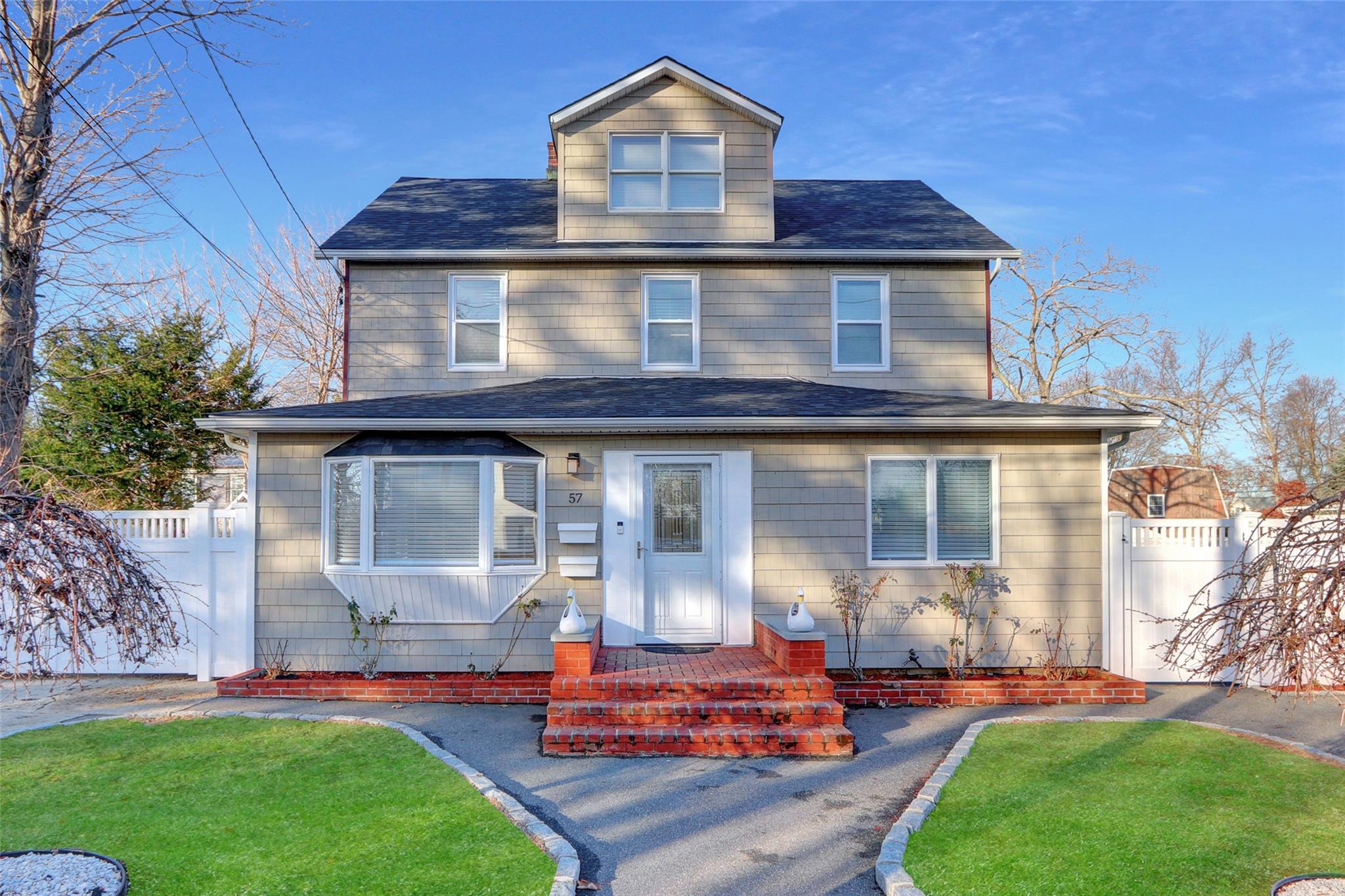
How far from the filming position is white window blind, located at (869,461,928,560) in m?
9.34

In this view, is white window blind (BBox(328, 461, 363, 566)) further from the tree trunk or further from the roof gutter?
the tree trunk

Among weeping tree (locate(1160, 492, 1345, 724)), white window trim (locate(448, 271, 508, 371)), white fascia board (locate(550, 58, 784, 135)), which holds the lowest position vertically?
weeping tree (locate(1160, 492, 1345, 724))

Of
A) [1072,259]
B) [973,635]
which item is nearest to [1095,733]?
[973,635]

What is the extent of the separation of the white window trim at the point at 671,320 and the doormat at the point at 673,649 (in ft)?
12.1

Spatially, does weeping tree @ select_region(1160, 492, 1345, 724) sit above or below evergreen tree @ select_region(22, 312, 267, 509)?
below

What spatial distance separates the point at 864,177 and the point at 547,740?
1111 centimetres

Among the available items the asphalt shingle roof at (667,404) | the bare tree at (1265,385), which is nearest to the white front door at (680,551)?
the asphalt shingle roof at (667,404)

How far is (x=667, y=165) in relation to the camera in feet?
37.2

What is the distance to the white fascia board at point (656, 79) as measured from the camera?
1107 cm

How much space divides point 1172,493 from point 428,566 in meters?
20.0

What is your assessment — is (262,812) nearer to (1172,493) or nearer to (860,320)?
(860,320)

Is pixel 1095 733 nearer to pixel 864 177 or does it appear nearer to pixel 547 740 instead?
pixel 547 740

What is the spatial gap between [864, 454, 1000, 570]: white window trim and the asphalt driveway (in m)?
1.65

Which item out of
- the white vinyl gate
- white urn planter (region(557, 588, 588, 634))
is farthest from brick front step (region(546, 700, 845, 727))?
the white vinyl gate
